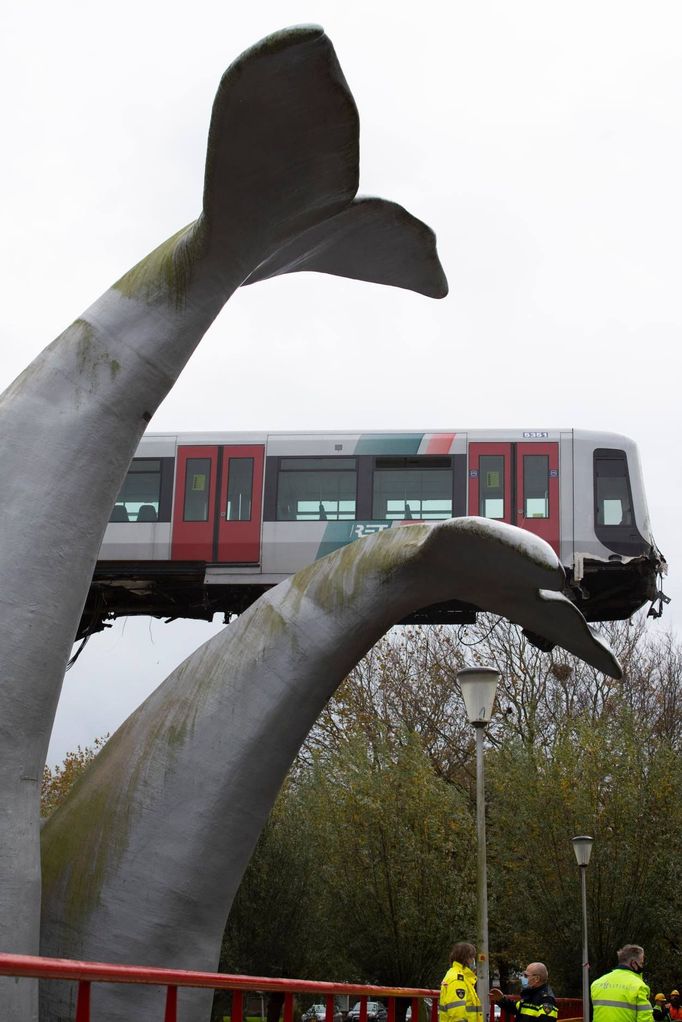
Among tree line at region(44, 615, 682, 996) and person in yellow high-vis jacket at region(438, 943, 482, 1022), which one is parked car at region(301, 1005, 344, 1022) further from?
person in yellow high-vis jacket at region(438, 943, 482, 1022)

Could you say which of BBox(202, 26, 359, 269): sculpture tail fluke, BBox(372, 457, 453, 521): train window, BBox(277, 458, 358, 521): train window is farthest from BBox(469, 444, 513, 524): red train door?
BBox(202, 26, 359, 269): sculpture tail fluke

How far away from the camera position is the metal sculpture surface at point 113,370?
596 cm

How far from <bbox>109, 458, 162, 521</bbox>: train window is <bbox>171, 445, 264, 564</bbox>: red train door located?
0.36 metres

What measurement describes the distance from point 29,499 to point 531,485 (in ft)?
50.4

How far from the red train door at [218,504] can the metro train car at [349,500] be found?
0.02 metres

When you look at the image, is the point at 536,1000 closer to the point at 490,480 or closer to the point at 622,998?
the point at 622,998

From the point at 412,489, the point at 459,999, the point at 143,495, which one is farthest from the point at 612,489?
the point at 459,999

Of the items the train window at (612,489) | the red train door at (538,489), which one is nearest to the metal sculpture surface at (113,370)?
the red train door at (538,489)

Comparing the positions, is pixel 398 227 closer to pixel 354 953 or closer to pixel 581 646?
pixel 581 646

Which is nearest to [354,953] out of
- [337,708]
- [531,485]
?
[531,485]

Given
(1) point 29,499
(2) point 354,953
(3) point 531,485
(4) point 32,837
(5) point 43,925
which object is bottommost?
(2) point 354,953

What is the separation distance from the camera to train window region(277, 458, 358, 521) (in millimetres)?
21344

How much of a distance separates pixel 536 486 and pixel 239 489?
16.6 ft

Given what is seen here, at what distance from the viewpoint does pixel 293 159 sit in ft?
20.8
